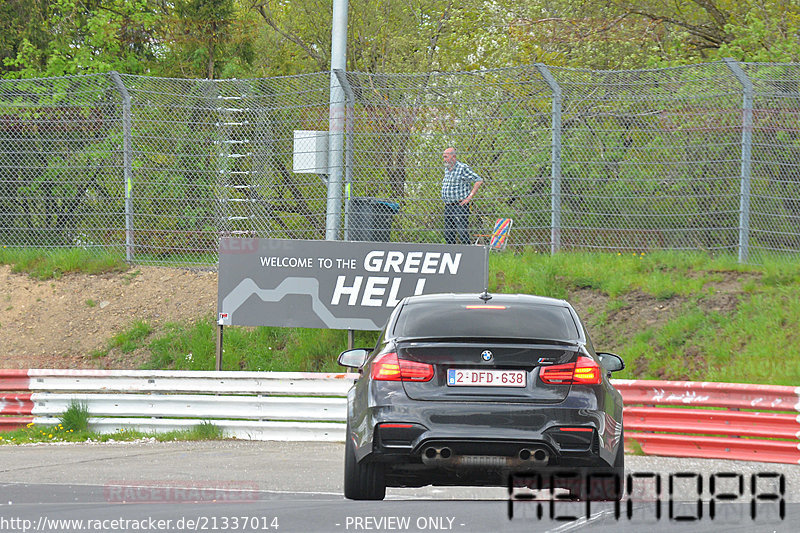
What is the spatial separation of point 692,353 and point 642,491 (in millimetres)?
4906

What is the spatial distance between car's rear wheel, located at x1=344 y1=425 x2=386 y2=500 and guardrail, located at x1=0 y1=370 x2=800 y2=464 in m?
5.24

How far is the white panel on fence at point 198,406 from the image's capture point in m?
14.3

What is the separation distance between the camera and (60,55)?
28.2m

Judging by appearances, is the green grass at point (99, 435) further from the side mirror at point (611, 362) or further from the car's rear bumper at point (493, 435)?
the car's rear bumper at point (493, 435)

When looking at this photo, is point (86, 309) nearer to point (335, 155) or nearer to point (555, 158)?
point (335, 155)

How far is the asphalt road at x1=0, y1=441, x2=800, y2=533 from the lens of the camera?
8625mm

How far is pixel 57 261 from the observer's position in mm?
19625

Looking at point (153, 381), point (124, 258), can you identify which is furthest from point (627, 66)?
point (153, 381)

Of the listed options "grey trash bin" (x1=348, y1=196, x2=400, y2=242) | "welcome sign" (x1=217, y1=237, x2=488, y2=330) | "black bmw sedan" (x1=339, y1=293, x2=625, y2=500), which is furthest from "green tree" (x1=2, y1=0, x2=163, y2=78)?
"black bmw sedan" (x1=339, y1=293, x2=625, y2=500)

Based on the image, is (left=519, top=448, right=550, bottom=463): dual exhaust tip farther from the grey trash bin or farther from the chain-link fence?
the grey trash bin

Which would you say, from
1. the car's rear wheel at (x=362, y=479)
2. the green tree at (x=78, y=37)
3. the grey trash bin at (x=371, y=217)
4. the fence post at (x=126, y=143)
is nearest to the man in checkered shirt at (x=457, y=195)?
the grey trash bin at (x=371, y=217)

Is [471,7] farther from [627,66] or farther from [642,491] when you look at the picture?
[642,491]

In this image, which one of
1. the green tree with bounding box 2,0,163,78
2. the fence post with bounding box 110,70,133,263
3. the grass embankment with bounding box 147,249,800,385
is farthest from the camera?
the green tree with bounding box 2,0,163,78

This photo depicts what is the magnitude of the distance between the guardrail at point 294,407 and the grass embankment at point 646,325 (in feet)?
2.45
